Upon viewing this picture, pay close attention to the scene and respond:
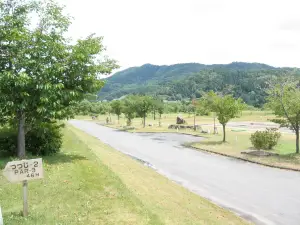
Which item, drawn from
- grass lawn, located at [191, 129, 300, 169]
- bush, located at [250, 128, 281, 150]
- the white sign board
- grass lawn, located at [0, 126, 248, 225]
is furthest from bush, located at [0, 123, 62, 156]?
bush, located at [250, 128, 281, 150]

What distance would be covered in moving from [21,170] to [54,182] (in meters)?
3.78

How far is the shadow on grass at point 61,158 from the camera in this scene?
13.9 metres

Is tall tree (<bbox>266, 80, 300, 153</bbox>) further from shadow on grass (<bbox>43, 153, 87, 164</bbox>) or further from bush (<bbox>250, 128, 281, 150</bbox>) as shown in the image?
shadow on grass (<bbox>43, 153, 87, 164</bbox>)

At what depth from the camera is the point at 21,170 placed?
7121 mm

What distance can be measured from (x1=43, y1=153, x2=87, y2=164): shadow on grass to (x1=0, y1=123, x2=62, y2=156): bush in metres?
0.55

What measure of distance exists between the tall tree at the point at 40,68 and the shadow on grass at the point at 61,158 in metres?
1.13

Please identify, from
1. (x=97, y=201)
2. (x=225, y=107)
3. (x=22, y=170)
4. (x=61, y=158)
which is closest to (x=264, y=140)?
(x=225, y=107)

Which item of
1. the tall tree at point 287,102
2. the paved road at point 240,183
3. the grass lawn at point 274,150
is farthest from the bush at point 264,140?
the paved road at point 240,183

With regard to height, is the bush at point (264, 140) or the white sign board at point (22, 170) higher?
the white sign board at point (22, 170)

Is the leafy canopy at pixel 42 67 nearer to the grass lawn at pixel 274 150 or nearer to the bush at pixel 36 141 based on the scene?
the bush at pixel 36 141

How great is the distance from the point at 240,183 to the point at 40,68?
10.3m

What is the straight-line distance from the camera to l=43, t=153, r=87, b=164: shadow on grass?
1390 centimetres

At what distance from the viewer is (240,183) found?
15375 mm

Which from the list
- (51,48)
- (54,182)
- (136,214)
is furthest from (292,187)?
(51,48)
